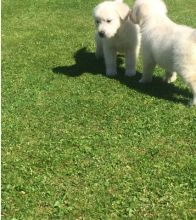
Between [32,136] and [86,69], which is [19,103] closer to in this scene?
[32,136]

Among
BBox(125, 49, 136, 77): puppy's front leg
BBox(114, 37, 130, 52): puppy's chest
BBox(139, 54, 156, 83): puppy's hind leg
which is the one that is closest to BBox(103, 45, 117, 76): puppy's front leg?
BBox(114, 37, 130, 52): puppy's chest

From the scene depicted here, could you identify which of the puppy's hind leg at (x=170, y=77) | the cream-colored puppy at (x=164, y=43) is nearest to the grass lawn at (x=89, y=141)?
the puppy's hind leg at (x=170, y=77)

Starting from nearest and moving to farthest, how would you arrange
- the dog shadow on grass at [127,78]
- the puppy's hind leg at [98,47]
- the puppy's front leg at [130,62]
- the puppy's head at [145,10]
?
1. the dog shadow on grass at [127,78]
2. the puppy's head at [145,10]
3. the puppy's front leg at [130,62]
4. the puppy's hind leg at [98,47]

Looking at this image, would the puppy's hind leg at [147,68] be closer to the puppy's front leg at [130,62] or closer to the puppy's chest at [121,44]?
the puppy's front leg at [130,62]

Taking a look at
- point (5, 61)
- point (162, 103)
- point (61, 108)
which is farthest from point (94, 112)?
point (5, 61)

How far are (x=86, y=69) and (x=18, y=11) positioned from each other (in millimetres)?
5547

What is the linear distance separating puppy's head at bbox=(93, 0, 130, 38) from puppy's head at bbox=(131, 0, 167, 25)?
0.18 meters

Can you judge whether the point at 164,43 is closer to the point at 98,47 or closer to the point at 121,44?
the point at 121,44

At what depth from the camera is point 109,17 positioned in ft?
27.1

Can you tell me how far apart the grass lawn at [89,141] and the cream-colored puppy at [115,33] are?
293mm

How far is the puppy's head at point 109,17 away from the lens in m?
8.27

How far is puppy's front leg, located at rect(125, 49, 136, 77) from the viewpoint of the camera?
28.9ft

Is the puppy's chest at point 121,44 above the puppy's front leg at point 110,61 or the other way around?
above

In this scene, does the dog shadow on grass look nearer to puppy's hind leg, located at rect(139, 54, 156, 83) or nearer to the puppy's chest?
puppy's hind leg, located at rect(139, 54, 156, 83)
